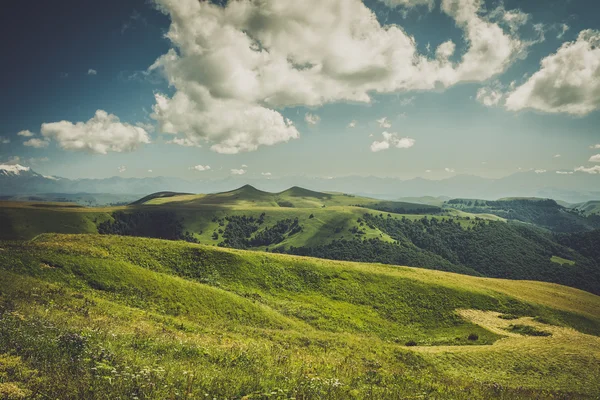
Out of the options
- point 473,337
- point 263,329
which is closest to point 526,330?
point 473,337

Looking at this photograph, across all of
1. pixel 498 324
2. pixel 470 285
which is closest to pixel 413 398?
pixel 498 324

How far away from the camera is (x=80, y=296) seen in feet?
86.2

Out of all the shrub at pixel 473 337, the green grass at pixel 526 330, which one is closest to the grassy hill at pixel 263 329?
the shrub at pixel 473 337

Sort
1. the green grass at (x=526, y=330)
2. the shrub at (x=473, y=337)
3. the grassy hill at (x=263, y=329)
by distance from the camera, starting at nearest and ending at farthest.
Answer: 1. the grassy hill at (x=263, y=329)
2. the shrub at (x=473, y=337)
3. the green grass at (x=526, y=330)

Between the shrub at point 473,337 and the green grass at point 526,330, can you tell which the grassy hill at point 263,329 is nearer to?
the shrub at point 473,337

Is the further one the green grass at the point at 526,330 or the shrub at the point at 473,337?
the green grass at the point at 526,330

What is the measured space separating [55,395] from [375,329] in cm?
4228

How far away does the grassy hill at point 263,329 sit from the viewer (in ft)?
40.1

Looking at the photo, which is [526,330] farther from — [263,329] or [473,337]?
[263,329]

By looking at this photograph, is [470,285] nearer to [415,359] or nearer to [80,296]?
[415,359]

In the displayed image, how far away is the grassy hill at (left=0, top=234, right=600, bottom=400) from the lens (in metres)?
12.2

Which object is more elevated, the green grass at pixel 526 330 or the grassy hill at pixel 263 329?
the grassy hill at pixel 263 329

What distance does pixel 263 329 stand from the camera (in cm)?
3128

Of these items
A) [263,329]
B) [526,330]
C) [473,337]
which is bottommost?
[526,330]
